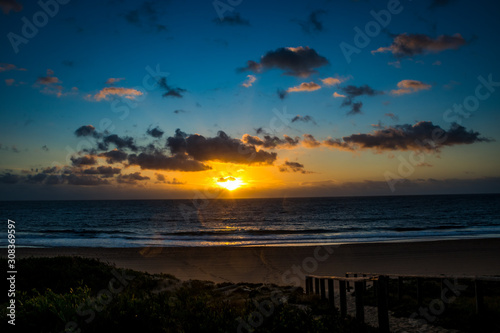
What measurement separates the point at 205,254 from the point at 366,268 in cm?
1255

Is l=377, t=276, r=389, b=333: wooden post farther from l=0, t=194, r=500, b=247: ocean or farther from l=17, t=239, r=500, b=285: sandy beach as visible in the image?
l=0, t=194, r=500, b=247: ocean

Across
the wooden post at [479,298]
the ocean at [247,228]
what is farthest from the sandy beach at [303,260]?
the wooden post at [479,298]

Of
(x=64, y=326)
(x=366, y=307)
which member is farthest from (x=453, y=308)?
(x=64, y=326)

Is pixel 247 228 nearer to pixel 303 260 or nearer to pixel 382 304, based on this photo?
pixel 303 260

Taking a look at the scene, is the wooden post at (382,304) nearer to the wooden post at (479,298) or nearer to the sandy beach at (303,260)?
the wooden post at (479,298)

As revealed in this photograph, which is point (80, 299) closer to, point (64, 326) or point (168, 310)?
point (64, 326)

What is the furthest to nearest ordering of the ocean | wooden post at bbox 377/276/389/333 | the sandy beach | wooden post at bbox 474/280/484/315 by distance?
the ocean
the sandy beach
wooden post at bbox 474/280/484/315
wooden post at bbox 377/276/389/333

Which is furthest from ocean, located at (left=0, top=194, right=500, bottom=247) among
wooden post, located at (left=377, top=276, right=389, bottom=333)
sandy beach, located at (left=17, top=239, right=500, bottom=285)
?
wooden post, located at (left=377, top=276, right=389, bottom=333)

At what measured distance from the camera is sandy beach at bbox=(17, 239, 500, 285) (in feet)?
66.5

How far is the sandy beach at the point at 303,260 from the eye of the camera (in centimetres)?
2028

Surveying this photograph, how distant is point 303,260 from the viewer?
982 inches

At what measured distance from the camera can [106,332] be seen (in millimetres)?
5801

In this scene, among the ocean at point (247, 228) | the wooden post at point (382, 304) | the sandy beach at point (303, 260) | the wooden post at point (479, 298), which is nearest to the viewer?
the wooden post at point (382, 304)

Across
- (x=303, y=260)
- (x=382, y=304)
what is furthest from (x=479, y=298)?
(x=303, y=260)
